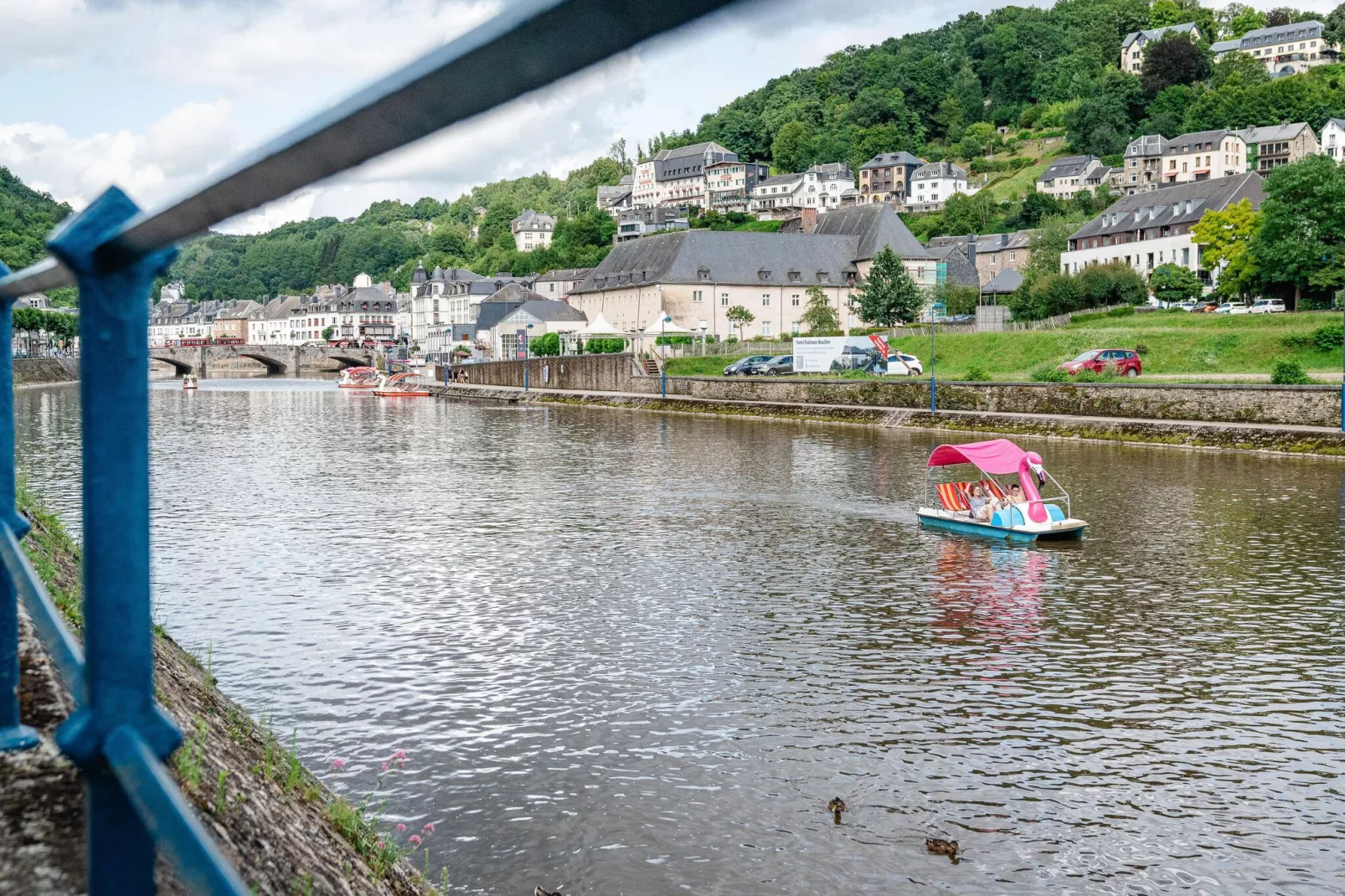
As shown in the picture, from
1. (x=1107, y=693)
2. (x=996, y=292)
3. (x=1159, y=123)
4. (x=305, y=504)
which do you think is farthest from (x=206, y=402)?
(x=1159, y=123)

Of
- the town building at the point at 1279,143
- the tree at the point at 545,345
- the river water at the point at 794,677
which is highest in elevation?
the town building at the point at 1279,143

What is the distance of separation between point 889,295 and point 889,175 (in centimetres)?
10597

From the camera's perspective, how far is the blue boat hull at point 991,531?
22.6 m

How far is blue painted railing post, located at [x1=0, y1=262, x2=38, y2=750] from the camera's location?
11.7 feet

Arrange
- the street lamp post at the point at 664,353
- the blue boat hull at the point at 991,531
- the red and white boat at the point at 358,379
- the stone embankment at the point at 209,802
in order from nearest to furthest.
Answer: the stone embankment at the point at 209,802
the blue boat hull at the point at 991,531
the street lamp post at the point at 664,353
the red and white boat at the point at 358,379

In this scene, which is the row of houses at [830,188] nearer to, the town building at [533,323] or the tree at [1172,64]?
the tree at [1172,64]

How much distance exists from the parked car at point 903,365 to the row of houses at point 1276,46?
463 ft

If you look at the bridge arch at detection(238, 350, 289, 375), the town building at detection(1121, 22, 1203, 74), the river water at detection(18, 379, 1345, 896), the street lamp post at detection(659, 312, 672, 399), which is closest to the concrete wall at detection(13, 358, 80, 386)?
the bridge arch at detection(238, 350, 289, 375)

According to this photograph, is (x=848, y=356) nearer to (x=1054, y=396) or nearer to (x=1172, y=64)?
(x=1054, y=396)

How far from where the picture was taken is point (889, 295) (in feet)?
268

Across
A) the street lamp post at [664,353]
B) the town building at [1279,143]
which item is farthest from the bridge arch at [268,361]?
the town building at [1279,143]

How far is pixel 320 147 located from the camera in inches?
64.5

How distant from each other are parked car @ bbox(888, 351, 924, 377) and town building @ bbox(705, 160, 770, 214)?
130 metres

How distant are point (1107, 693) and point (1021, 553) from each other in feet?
30.1
